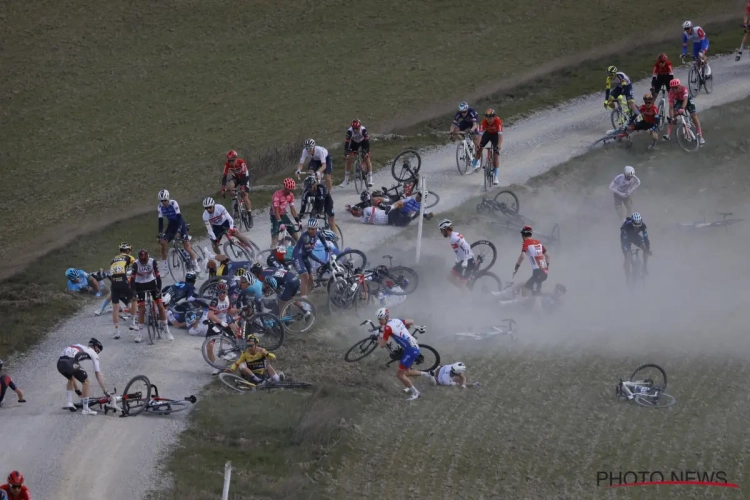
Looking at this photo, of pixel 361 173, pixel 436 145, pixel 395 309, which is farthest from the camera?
pixel 436 145

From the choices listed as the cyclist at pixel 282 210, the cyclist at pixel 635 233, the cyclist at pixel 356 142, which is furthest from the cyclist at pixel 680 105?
the cyclist at pixel 282 210

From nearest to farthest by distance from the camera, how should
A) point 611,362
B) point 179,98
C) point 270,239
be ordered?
point 611,362, point 270,239, point 179,98

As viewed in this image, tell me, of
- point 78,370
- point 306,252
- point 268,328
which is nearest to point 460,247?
point 306,252

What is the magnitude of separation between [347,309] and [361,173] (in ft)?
25.6

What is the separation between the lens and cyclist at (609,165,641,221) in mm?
27703

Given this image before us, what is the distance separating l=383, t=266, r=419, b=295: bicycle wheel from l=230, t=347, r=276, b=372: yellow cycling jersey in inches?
173

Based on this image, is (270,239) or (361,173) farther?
(361,173)

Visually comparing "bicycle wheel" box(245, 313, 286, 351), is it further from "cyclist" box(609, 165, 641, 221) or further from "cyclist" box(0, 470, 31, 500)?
"cyclist" box(609, 165, 641, 221)

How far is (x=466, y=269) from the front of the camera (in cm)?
2505

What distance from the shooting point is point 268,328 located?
74.6 ft

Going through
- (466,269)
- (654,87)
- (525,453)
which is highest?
(654,87)

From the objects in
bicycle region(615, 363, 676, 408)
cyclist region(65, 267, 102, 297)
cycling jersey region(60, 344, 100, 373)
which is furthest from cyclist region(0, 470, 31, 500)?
bicycle region(615, 363, 676, 408)

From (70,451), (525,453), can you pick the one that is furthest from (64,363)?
(525,453)

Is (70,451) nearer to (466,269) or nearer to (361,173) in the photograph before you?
(466,269)
